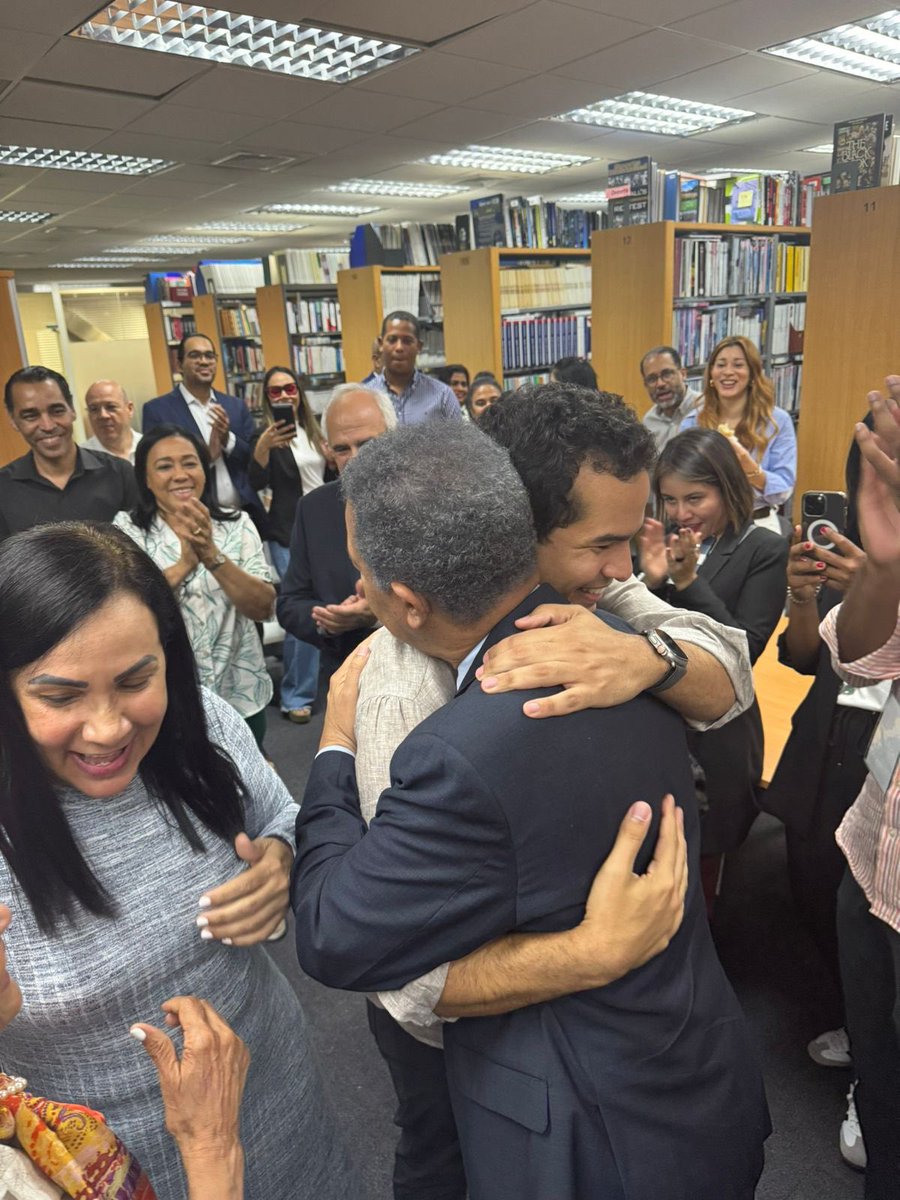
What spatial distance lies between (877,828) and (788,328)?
6098 mm

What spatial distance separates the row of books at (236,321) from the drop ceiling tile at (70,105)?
6.01 feet

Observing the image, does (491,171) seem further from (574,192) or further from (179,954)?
(179,954)

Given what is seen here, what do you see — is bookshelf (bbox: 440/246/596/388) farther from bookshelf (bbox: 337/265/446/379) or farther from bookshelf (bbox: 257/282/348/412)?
bookshelf (bbox: 257/282/348/412)

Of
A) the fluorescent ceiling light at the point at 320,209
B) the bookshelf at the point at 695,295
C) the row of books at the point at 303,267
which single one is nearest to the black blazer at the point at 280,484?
the bookshelf at the point at 695,295

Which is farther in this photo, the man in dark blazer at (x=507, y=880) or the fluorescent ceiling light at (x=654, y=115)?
the fluorescent ceiling light at (x=654, y=115)

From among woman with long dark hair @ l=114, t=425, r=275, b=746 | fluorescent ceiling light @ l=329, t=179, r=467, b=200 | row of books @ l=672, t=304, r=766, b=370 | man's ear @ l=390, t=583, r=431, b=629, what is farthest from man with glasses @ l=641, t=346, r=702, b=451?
fluorescent ceiling light @ l=329, t=179, r=467, b=200

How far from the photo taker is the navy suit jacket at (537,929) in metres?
0.77

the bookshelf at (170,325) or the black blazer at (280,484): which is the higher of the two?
the bookshelf at (170,325)

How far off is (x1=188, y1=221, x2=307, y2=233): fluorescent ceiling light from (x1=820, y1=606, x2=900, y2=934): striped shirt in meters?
10.8

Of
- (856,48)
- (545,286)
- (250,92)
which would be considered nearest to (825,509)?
(545,286)

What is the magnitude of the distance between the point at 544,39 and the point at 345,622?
4291 mm

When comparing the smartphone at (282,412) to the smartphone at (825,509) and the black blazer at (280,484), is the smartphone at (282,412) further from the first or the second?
the smartphone at (825,509)

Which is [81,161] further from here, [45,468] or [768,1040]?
[768,1040]

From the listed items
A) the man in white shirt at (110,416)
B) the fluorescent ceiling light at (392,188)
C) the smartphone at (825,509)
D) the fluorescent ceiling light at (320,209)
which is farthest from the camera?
the fluorescent ceiling light at (320,209)
